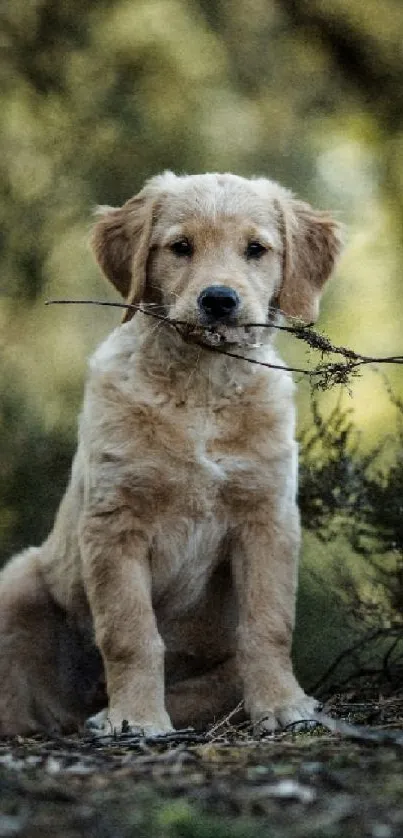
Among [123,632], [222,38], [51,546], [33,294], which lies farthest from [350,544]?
[222,38]

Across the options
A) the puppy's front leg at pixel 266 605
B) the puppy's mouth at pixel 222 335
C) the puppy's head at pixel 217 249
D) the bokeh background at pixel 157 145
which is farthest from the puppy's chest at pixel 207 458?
the bokeh background at pixel 157 145

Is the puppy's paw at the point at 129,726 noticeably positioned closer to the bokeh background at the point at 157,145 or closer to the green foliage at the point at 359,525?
the green foliage at the point at 359,525

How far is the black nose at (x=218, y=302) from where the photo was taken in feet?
14.2

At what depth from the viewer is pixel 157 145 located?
25.1ft

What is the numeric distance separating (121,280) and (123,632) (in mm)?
1243

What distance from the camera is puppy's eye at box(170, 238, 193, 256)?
4.68 m

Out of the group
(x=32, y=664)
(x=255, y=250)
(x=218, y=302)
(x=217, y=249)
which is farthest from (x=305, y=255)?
(x=32, y=664)

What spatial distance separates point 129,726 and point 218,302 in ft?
4.26

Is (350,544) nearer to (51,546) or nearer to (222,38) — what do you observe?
(51,546)

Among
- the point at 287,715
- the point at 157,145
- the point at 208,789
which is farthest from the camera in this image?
the point at 157,145

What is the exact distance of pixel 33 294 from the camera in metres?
7.50

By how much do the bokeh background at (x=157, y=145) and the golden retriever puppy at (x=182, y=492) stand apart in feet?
6.44

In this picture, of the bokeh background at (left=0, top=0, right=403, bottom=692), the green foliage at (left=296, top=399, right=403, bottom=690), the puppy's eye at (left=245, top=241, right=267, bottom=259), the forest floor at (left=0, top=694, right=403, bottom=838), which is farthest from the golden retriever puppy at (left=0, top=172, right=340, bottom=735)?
the bokeh background at (left=0, top=0, right=403, bottom=692)

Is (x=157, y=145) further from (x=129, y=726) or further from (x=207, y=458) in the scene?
(x=129, y=726)
